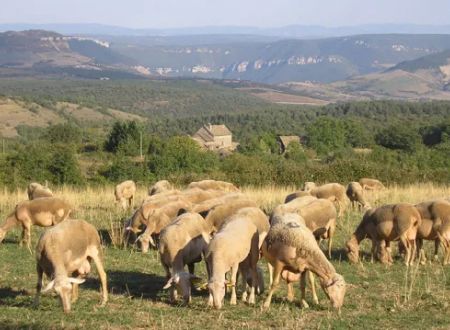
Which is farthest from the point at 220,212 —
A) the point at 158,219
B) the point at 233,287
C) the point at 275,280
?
the point at 275,280

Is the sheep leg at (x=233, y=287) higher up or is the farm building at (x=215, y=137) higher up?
the sheep leg at (x=233, y=287)

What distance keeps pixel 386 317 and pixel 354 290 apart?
6.37 ft

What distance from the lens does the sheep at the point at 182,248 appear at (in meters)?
12.4

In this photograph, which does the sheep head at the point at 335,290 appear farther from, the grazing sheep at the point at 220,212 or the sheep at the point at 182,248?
the grazing sheep at the point at 220,212

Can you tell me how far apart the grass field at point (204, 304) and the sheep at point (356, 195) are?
27.8 ft

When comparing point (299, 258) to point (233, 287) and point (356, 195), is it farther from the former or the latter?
point (356, 195)

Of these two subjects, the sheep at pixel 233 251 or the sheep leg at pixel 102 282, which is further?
the sheep leg at pixel 102 282

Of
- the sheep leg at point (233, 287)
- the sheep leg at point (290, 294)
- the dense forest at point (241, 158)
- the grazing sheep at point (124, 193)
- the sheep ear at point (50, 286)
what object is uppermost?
the sheep ear at point (50, 286)

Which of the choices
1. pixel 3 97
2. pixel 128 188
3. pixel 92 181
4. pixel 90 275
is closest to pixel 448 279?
pixel 90 275

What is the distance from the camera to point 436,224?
646 inches

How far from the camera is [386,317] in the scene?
38.8ft

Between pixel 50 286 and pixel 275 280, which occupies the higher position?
pixel 50 286

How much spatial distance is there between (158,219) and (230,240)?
5.55 metres

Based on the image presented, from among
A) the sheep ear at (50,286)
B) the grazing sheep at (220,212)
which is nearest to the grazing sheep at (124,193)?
the grazing sheep at (220,212)
